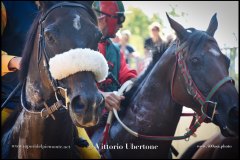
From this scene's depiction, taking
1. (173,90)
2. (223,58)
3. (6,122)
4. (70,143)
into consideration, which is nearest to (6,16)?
(6,122)

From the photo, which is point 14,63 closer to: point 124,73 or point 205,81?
point 205,81

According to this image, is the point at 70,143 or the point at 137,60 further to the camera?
the point at 137,60

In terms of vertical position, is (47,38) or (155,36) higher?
(47,38)

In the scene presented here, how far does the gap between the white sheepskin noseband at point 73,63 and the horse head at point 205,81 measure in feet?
3.14

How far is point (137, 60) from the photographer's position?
6.45 m

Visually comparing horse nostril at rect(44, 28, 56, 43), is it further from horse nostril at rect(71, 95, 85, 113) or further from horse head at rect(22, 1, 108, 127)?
horse nostril at rect(71, 95, 85, 113)

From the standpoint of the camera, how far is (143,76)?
129 inches

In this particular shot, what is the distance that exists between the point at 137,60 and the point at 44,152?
4.22m

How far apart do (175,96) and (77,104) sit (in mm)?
1096

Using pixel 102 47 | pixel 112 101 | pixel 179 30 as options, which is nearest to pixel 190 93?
pixel 179 30

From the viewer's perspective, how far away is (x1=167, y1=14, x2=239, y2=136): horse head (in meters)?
2.78

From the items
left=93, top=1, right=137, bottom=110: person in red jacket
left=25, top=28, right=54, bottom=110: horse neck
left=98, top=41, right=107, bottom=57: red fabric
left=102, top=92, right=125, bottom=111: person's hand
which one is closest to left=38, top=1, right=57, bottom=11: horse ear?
A: left=25, top=28, right=54, bottom=110: horse neck

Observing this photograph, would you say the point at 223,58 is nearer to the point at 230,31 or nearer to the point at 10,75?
the point at 230,31

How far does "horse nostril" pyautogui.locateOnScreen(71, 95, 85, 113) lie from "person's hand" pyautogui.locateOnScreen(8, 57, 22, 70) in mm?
590
